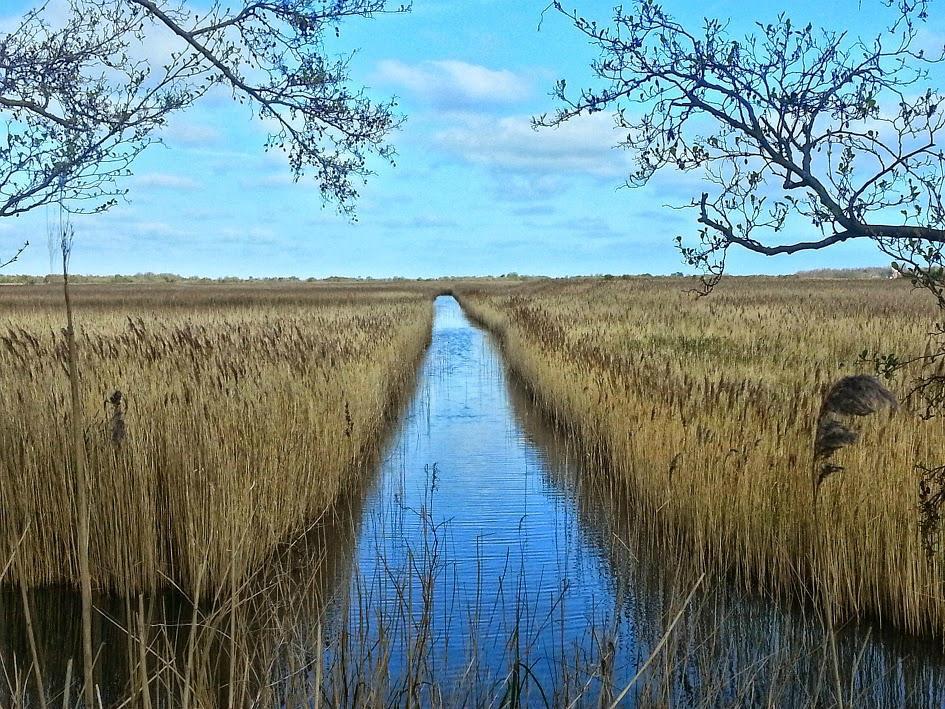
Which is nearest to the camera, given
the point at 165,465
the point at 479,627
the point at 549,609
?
the point at 479,627

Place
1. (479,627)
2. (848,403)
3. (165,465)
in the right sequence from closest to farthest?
(848,403), (479,627), (165,465)

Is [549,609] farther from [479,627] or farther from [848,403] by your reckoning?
[848,403]

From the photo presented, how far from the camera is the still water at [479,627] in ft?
9.93

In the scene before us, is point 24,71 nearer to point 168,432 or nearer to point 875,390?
point 168,432

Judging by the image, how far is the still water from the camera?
9.93 ft

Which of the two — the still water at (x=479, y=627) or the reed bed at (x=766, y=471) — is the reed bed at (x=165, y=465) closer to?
the still water at (x=479, y=627)

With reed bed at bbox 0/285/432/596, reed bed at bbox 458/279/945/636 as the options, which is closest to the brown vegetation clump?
reed bed at bbox 458/279/945/636

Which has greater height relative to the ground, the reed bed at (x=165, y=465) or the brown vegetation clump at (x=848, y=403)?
the brown vegetation clump at (x=848, y=403)

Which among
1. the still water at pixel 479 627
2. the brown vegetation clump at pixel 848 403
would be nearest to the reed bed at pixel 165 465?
the still water at pixel 479 627

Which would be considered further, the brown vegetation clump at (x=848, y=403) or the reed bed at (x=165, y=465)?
the reed bed at (x=165, y=465)

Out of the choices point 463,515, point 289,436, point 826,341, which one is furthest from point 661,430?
point 826,341

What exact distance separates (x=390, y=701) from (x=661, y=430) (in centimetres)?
384

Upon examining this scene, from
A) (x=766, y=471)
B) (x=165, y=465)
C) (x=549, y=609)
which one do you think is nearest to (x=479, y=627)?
(x=549, y=609)

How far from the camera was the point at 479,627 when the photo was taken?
4457 millimetres
